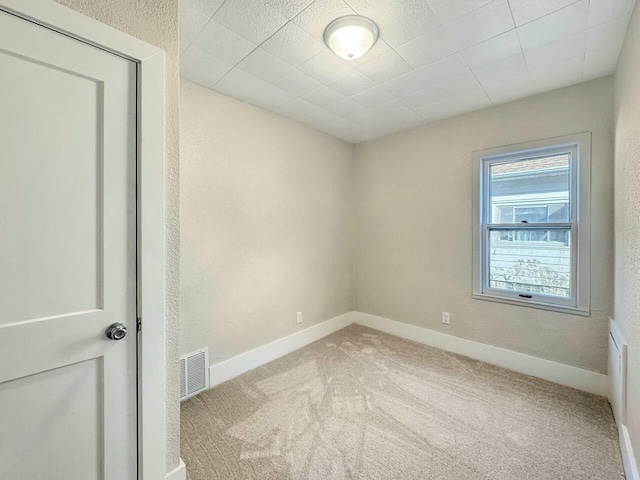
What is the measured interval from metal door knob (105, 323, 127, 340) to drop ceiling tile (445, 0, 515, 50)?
91.2 inches

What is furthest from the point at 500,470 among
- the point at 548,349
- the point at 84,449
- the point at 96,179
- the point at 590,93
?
the point at 590,93

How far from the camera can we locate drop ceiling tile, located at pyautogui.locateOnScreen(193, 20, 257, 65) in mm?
1707

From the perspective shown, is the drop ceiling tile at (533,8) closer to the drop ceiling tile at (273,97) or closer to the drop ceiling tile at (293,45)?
the drop ceiling tile at (293,45)

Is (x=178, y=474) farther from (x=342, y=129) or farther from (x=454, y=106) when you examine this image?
(x=454, y=106)

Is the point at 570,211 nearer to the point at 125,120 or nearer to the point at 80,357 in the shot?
the point at 125,120

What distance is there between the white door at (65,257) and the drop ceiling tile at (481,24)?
177 cm

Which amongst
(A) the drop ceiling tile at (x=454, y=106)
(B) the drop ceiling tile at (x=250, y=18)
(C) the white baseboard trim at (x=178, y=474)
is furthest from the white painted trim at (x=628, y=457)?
(B) the drop ceiling tile at (x=250, y=18)

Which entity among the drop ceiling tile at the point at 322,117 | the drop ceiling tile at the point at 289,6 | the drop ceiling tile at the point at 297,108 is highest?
the drop ceiling tile at the point at 322,117

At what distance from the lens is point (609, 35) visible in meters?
1.73

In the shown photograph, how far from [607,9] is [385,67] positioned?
1211 mm

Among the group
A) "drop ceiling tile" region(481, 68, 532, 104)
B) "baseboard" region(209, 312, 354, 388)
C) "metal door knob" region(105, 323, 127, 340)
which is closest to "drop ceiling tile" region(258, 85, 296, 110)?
"drop ceiling tile" region(481, 68, 532, 104)

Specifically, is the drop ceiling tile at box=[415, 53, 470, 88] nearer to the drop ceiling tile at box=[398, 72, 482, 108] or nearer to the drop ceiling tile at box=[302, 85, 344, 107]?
the drop ceiling tile at box=[398, 72, 482, 108]

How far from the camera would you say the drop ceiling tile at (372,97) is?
246cm

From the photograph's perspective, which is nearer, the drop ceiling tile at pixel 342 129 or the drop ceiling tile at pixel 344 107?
the drop ceiling tile at pixel 344 107
